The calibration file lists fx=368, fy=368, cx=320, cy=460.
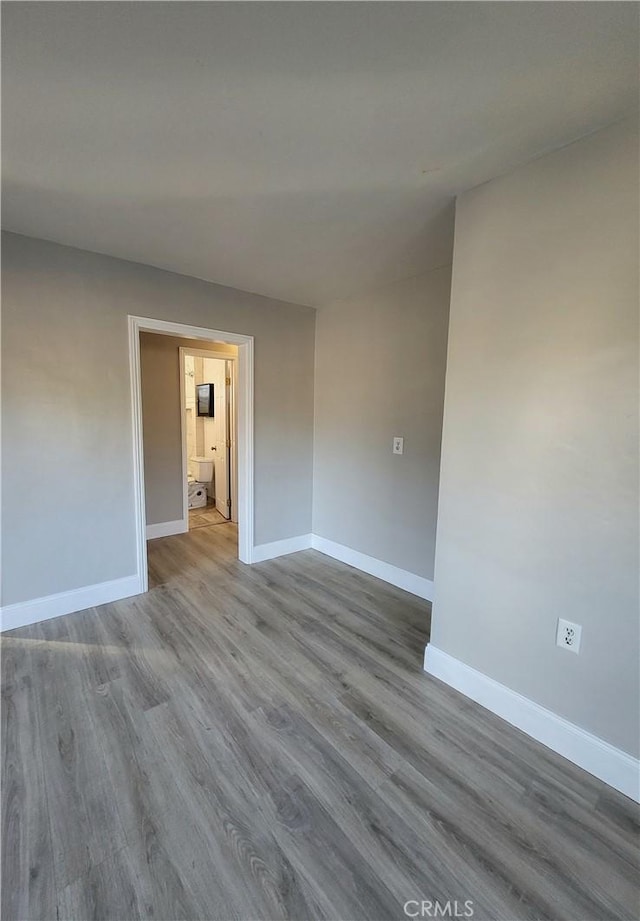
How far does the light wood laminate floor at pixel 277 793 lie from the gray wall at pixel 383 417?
1.02 m

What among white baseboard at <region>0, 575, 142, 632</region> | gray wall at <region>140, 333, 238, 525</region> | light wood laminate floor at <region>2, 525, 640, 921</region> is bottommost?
light wood laminate floor at <region>2, 525, 640, 921</region>

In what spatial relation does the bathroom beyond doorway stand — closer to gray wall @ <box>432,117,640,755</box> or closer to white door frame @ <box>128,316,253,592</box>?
white door frame @ <box>128,316,253,592</box>

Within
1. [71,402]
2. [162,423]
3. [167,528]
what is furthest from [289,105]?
Answer: [167,528]

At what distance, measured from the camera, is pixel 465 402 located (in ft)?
5.86

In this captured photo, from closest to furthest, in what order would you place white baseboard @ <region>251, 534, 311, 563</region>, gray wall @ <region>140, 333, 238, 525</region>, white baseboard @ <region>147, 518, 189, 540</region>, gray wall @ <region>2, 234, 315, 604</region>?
gray wall @ <region>2, 234, 315, 604</region> → white baseboard @ <region>251, 534, 311, 563</region> → gray wall @ <region>140, 333, 238, 525</region> → white baseboard @ <region>147, 518, 189, 540</region>

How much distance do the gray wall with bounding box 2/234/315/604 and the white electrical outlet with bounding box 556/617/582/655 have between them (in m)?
2.71

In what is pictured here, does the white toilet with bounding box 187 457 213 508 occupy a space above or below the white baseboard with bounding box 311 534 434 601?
above

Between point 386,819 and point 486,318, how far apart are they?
79.4 inches

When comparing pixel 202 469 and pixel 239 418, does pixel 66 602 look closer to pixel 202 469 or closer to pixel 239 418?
pixel 239 418

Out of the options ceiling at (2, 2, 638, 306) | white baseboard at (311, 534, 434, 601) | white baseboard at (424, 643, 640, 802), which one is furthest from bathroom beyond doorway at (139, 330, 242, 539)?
white baseboard at (424, 643, 640, 802)

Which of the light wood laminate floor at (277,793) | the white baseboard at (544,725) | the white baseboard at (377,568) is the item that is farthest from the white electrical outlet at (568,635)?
the white baseboard at (377,568)

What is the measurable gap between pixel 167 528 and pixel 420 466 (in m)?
2.99

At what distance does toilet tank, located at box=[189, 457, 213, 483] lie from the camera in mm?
5379

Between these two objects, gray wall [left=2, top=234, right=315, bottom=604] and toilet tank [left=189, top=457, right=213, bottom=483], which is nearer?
gray wall [left=2, top=234, right=315, bottom=604]
